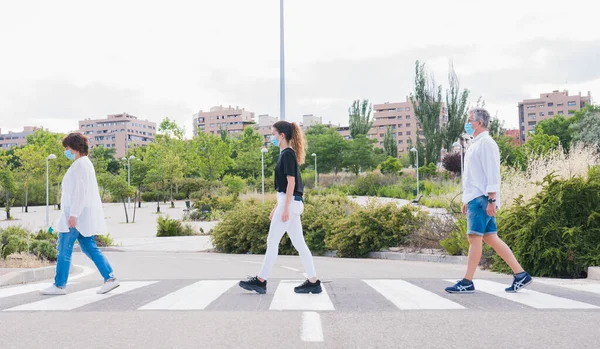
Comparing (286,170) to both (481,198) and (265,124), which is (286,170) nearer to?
(481,198)

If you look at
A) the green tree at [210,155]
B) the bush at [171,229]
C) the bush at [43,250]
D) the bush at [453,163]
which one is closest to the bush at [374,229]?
the bush at [43,250]

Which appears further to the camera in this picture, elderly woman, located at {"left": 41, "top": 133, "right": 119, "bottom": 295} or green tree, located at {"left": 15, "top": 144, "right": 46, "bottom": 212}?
green tree, located at {"left": 15, "top": 144, "right": 46, "bottom": 212}

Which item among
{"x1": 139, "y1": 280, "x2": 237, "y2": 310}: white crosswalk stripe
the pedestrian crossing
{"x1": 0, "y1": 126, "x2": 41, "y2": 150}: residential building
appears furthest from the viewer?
{"x1": 0, "y1": 126, "x2": 41, "y2": 150}: residential building

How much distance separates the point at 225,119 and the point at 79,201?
161m

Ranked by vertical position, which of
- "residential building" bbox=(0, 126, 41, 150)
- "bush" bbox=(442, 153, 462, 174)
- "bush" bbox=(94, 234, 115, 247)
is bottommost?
"bush" bbox=(94, 234, 115, 247)

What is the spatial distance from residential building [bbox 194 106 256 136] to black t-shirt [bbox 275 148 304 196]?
6207 inches

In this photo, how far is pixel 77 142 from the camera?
23.7 ft

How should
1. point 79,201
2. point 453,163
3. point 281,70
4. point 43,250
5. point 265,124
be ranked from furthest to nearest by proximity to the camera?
point 265,124
point 453,163
point 281,70
point 43,250
point 79,201

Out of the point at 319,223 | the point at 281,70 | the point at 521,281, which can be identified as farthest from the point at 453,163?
the point at 521,281

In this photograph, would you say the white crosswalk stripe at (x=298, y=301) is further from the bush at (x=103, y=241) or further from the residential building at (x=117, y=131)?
the residential building at (x=117, y=131)

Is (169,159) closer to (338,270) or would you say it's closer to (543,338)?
(338,270)

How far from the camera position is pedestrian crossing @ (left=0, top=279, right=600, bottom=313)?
5.85 m

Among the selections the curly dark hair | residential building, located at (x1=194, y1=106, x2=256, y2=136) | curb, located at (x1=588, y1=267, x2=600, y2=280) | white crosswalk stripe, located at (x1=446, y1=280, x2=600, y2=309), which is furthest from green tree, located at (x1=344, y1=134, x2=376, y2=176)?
residential building, located at (x1=194, y1=106, x2=256, y2=136)

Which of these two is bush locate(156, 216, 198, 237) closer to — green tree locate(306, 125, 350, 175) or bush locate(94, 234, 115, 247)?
bush locate(94, 234, 115, 247)
